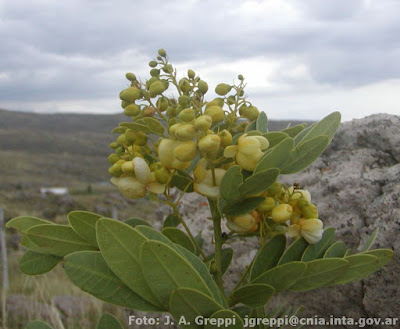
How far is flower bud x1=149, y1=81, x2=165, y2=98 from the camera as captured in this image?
1270mm

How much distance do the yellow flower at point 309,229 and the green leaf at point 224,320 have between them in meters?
0.33

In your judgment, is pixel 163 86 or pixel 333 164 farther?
pixel 333 164

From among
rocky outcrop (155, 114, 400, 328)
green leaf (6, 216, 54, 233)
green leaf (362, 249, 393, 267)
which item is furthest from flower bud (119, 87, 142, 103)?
rocky outcrop (155, 114, 400, 328)

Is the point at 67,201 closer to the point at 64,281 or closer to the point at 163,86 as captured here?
the point at 64,281

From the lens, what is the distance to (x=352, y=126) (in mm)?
2244

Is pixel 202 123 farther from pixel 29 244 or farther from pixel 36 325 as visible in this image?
pixel 36 325

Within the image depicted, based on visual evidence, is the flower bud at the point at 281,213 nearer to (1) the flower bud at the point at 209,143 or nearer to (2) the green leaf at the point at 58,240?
(1) the flower bud at the point at 209,143

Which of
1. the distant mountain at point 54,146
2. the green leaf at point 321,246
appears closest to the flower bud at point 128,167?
the green leaf at point 321,246

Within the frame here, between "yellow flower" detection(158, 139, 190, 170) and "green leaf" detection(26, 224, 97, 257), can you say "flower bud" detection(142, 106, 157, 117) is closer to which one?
"yellow flower" detection(158, 139, 190, 170)

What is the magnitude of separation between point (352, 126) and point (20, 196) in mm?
21212

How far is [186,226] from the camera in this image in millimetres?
1266

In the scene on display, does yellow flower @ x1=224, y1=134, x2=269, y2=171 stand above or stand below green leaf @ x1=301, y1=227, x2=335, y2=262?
above

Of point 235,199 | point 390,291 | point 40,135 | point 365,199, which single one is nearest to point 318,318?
point 390,291

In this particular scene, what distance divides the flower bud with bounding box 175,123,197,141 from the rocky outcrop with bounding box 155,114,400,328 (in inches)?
36.6
